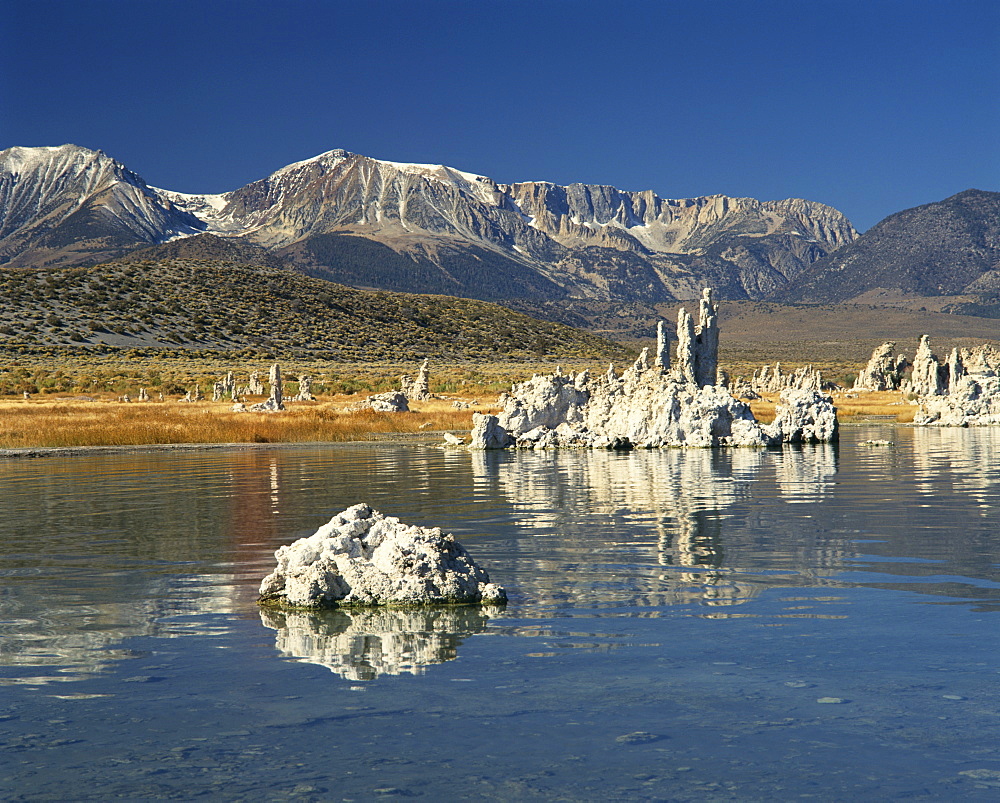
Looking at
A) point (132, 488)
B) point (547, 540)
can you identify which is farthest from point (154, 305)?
point (547, 540)

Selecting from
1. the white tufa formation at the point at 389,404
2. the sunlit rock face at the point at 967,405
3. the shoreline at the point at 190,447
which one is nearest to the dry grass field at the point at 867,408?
the sunlit rock face at the point at 967,405

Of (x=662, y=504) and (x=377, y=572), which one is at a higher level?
(x=377, y=572)

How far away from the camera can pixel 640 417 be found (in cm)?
4350

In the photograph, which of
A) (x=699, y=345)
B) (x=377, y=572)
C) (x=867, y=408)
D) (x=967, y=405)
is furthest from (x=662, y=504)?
(x=867, y=408)

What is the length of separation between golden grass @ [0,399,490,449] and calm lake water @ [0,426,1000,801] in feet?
85.8

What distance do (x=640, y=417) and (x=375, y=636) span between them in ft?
105

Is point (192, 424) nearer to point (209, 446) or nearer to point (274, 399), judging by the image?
point (209, 446)

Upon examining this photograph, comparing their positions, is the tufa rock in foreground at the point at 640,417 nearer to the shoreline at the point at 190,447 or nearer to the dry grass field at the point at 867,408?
the shoreline at the point at 190,447

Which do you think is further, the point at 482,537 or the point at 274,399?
the point at 274,399

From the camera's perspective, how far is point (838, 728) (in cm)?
925

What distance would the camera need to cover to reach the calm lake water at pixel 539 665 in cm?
840

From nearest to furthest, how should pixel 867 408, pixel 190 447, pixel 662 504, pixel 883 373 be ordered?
pixel 662 504 → pixel 190 447 → pixel 867 408 → pixel 883 373

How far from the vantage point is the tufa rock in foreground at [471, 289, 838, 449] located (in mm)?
43250

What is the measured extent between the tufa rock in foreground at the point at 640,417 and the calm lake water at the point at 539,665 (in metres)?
19.9
